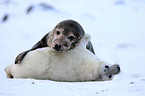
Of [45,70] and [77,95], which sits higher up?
[45,70]

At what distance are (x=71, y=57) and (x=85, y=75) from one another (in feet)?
0.97

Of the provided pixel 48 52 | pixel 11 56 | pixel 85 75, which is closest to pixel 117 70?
pixel 85 75

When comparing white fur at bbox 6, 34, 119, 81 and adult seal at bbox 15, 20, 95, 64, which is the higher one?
adult seal at bbox 15, 20, 95, 64

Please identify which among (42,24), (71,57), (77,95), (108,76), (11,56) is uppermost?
(42,24)

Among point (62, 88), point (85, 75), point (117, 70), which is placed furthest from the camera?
point (85, 75)

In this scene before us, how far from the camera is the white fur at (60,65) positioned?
11.1ft

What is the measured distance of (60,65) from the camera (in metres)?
3.41

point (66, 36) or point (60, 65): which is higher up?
point (66, 36)

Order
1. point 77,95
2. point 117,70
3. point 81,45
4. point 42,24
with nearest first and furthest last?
point 77,95, point 117,70, point 81,45, point 42,24

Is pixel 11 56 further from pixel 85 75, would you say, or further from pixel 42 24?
pixel 85 75

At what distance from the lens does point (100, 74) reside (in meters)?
3.17

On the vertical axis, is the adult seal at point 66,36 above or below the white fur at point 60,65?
above

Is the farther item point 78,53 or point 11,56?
point 11,56

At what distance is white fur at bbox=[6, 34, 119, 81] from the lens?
3.37 m
